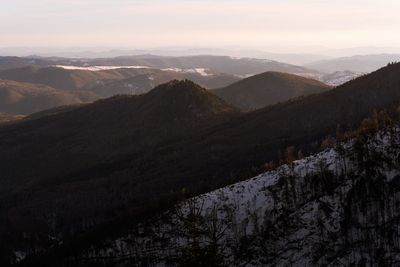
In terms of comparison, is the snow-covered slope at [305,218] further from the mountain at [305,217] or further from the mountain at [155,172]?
the mountain at [155,172]

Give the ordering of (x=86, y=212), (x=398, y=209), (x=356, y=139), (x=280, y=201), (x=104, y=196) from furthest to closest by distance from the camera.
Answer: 1. (x=104, y=196)
2. (x=86, y=212)
3. (x=356, y=139)
4. (x=280, y=201)
5. (x=398, y=209)

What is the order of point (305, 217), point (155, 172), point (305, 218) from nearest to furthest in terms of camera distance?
point (305, 218) < point (305, 217) < point (155, 172)

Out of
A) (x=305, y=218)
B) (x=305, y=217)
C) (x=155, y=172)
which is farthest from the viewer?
(x=155, y=172)

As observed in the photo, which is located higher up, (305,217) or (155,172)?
(305,217)

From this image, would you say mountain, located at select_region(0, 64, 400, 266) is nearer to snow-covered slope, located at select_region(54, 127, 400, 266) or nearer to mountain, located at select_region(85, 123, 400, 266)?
snow-covered slope, located at select_region(54, 127, 400, 266)

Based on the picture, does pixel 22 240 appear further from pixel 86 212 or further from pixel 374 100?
pixel 374 100

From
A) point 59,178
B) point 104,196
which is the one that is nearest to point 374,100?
point 104,196

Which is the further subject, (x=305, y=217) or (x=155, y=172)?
(x=155, y=172)

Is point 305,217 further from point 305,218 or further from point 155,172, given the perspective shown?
point 155,172

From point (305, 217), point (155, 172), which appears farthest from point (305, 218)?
point (155, 172)
